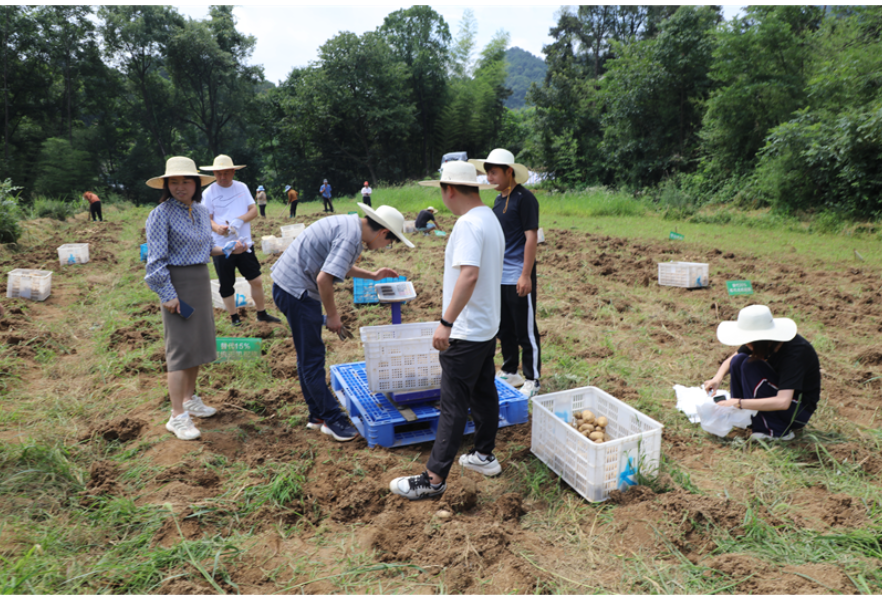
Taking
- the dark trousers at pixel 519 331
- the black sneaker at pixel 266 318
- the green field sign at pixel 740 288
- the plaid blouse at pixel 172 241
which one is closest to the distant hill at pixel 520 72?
the green field sign at pixel 740 288

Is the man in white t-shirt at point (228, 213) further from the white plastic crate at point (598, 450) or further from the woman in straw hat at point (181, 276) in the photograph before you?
the white plastic crate at point (598, 450)

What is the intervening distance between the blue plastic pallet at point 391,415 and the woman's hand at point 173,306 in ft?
4.12

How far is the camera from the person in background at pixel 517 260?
3828 millimetres

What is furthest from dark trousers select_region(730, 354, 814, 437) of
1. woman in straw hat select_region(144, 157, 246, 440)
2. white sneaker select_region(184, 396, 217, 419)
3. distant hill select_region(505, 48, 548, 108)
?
distant hill select_region(505, 48, 548, 108)

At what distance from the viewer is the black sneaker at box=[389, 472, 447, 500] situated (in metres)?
2.78

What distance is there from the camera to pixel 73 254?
966 cm

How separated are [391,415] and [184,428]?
1.45 m

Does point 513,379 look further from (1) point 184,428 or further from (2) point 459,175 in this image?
(1) point 184,428

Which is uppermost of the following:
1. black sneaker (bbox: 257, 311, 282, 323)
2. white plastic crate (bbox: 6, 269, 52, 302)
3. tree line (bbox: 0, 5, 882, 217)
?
tree line (bbox: 0, 5, 882, 217)

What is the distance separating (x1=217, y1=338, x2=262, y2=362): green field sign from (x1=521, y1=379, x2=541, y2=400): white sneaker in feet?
8.32

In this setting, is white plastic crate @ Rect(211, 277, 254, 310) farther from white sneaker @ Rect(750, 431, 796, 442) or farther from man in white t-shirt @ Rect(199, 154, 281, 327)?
white sneaker @ Rect(750, 431, 796, 442)

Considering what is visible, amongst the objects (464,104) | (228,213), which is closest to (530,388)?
(228,213)

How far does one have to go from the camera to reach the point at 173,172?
3277mm

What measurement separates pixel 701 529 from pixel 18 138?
41.6 m
